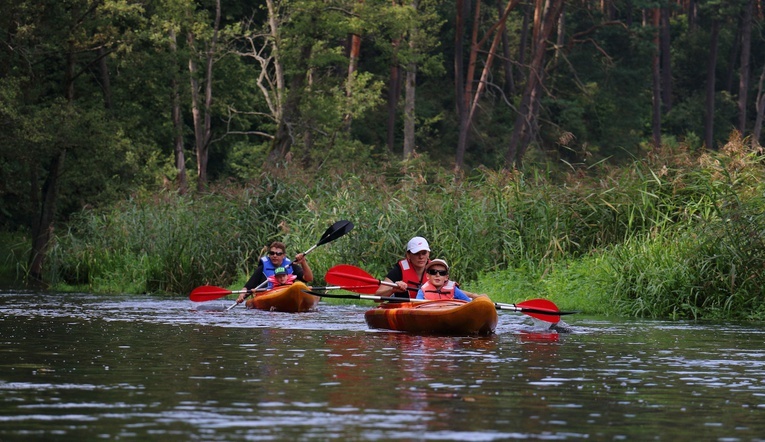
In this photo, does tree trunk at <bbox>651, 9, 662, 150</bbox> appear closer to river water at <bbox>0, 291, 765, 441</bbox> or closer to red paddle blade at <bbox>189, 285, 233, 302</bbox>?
red paddle blade at <bbox>189, 285, 233, 302</bbox>

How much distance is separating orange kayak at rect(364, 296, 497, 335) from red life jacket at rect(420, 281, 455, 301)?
0.30m

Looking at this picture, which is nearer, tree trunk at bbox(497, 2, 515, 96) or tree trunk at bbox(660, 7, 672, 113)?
tree trunk at bbox(497, 2, 515, 96)

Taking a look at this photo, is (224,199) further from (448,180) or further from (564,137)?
(564,137)

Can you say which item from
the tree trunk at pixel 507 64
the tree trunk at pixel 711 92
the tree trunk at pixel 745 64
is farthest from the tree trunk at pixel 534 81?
the tree trunk at pixel 745 64

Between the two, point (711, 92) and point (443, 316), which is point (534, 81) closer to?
point (711, 92)

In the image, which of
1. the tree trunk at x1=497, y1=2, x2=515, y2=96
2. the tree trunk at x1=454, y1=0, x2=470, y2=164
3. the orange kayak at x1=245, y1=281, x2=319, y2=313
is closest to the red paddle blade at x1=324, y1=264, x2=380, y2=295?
the orange kayak at x1=245, y1=281, x2=319, y2=313

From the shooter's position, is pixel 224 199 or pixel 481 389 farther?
pixel 224 199

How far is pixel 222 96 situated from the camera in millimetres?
37500

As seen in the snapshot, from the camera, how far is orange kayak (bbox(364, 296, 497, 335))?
1242cm

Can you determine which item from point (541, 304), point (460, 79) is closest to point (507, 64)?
point (460, 79)

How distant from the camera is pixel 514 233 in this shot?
18.3 metres

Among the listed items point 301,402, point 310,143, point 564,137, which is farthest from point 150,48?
point 301,402

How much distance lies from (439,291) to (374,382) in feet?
15.5

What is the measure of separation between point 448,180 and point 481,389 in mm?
11890
